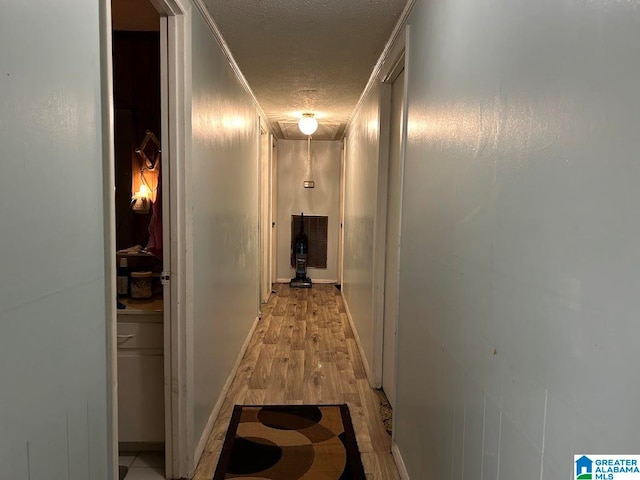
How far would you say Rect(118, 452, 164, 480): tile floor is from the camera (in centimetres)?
204

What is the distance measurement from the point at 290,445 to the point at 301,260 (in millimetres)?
4441

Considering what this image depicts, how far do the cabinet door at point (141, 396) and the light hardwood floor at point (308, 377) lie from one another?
320mm

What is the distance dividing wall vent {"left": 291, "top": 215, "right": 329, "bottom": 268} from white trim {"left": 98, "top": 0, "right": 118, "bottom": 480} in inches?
222

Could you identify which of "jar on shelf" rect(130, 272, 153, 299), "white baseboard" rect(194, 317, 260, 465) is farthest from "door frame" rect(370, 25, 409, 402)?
"jar on shelf" rect(130, 272, 153, 299)

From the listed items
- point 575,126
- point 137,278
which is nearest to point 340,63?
point 137,278

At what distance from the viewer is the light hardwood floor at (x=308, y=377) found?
231 centimetres

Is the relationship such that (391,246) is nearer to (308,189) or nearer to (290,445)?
(290,445)

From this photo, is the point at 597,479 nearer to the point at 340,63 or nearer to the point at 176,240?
the point at 176,240

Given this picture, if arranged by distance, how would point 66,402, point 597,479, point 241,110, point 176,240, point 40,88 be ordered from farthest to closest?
1. point 241,110
2. point 176,240
3. point 66,402
4. point 40,88
5. point 597,479

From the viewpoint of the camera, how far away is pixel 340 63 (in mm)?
2969

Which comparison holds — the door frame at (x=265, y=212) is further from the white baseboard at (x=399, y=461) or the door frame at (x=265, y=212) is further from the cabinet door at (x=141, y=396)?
the white baseboard at (x=399, y=461)

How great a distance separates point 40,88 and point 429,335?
Result: 56.8 inches

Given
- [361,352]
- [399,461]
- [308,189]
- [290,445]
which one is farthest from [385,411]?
[308,189]

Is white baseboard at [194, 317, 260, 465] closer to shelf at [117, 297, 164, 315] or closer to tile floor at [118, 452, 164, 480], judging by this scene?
tile floor at [118, 452, 164, 480]
